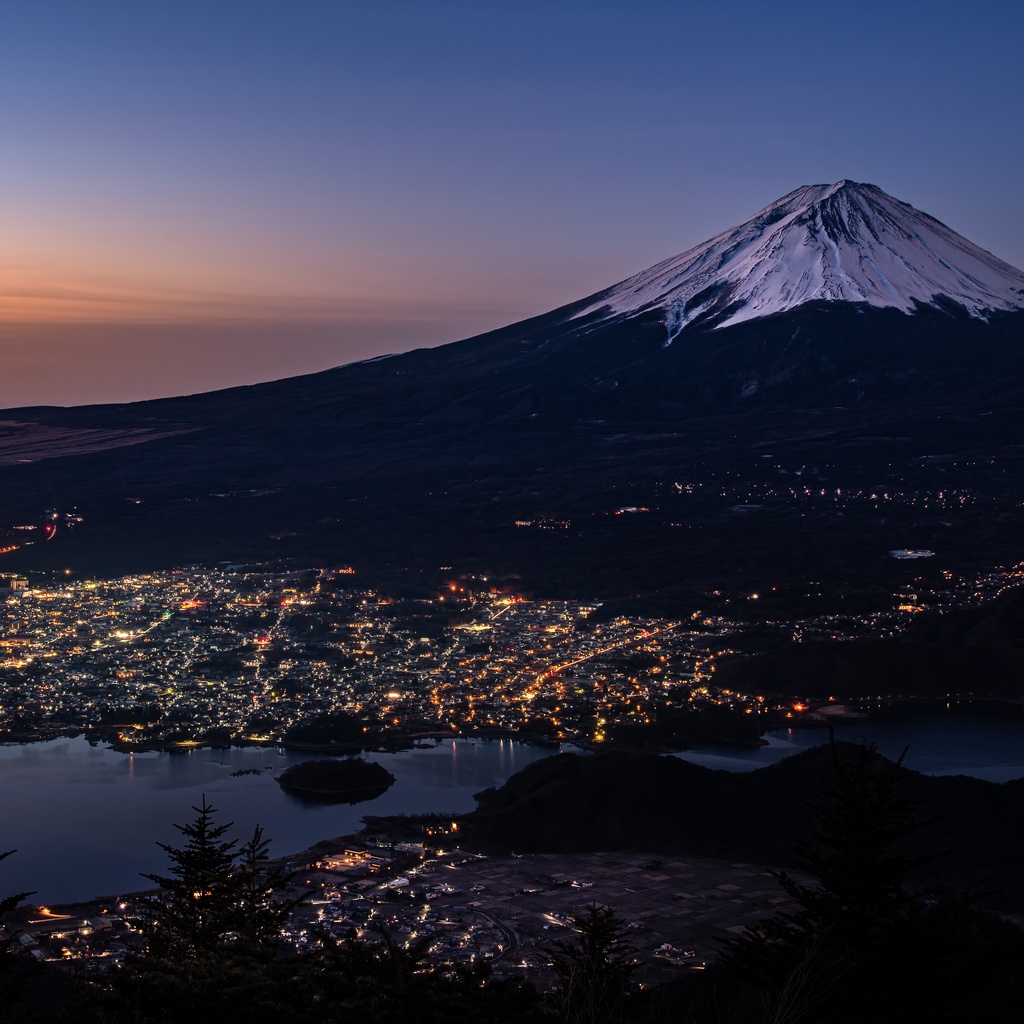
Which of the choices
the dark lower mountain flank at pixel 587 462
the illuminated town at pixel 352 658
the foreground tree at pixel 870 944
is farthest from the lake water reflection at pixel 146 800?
the dark lower mountain flank at pixel 587 462

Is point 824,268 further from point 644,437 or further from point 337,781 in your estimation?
point 337,781

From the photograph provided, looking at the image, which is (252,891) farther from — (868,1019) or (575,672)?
(575,672)

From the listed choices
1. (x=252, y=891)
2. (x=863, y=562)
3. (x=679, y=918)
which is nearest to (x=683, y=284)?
(x=863, y=562)

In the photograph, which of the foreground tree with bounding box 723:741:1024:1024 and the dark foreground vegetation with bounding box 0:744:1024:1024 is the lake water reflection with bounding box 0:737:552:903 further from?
the foreground tree with bounding box 723:741:1024:1024

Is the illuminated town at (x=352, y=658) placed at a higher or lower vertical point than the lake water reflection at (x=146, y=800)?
higher

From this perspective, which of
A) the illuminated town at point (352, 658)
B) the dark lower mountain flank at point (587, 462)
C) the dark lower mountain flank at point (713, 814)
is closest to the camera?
the dark lower mountain flank at point (713, 814)

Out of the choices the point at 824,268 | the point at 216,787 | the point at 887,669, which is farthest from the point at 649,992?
the point at 824,268

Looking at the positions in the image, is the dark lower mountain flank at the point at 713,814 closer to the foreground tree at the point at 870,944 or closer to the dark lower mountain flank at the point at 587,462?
the foreground tree at the point at 870,944
